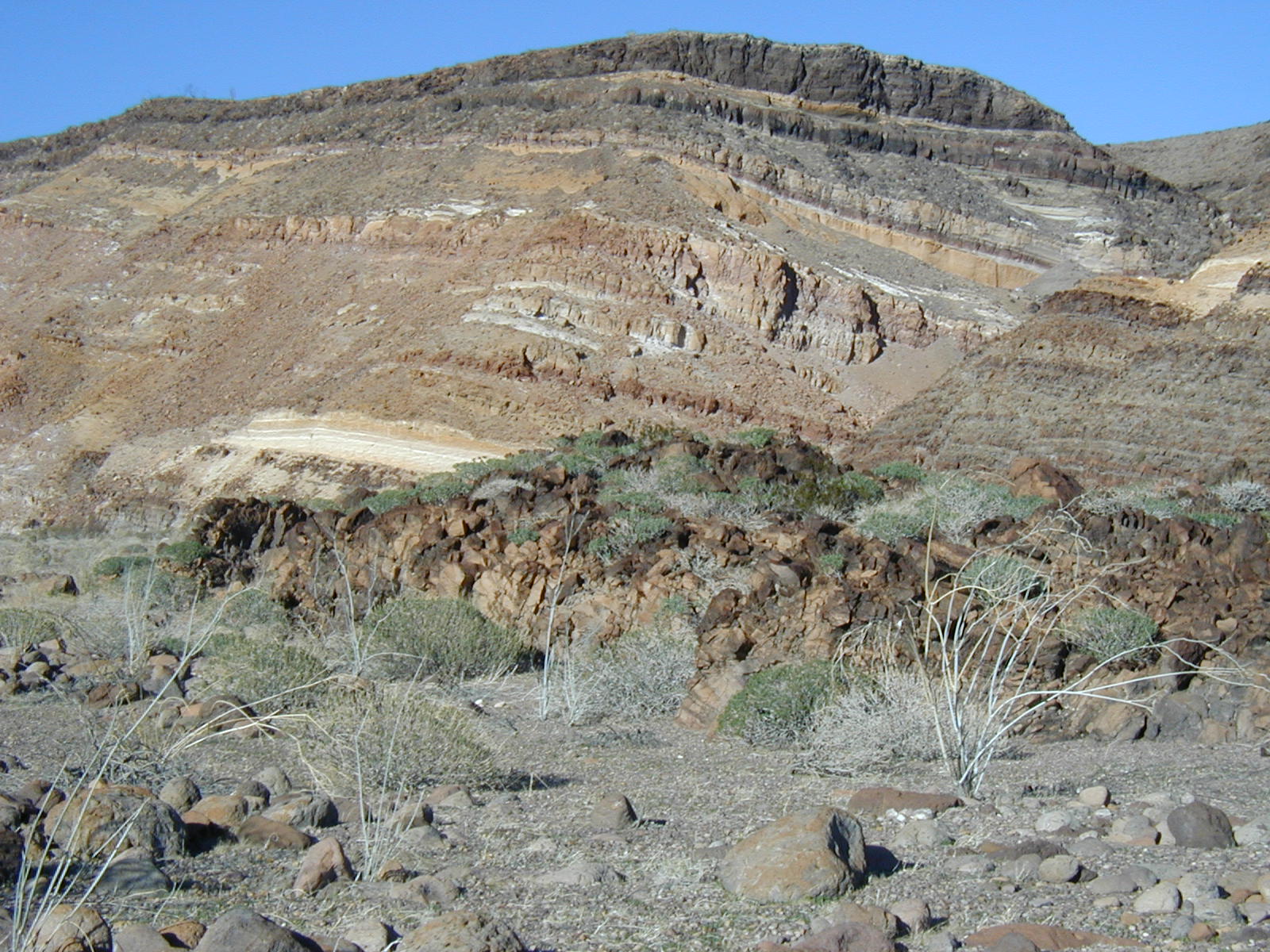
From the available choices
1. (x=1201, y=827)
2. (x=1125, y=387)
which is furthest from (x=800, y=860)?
(x=1125, y=387)

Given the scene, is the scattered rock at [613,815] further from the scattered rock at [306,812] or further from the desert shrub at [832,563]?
the desert shrub at [832,563]

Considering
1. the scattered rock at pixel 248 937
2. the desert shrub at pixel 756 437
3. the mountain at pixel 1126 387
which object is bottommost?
the scattered rock at pixel 248 937

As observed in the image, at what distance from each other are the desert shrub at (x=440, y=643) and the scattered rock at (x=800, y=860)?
578 centimetres

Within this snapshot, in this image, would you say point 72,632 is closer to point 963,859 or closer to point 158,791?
point 158,791

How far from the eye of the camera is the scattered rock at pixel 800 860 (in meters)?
4.83

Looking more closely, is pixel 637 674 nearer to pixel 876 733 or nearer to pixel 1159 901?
pixel 876 733

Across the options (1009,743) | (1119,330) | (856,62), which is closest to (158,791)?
(1009,743)

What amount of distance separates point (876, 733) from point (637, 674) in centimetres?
289

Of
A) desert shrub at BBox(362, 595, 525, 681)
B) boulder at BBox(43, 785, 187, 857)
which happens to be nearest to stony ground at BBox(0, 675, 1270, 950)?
boulder at BBox(43, 785, 187, 857)

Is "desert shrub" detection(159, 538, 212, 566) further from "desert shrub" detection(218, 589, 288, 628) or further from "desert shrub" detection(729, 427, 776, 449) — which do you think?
"desert shrub" detection(729, 427, 776, 449)

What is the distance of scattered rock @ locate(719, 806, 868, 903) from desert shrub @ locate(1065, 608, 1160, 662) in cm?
496

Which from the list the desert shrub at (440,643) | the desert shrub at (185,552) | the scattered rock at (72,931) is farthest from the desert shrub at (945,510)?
the scattered rock at (72,931)

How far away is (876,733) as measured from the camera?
291 inches

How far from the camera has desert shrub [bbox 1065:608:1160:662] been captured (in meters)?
9.39
